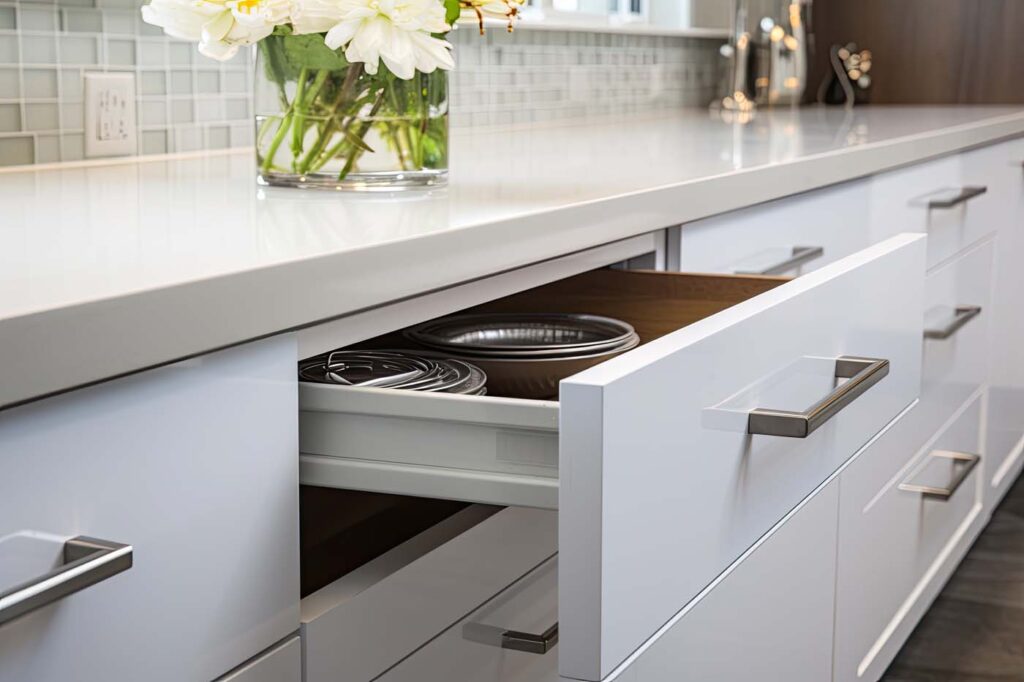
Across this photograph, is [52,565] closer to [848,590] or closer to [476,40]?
[848,590]

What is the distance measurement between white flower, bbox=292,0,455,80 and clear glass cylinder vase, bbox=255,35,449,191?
7 centimetres

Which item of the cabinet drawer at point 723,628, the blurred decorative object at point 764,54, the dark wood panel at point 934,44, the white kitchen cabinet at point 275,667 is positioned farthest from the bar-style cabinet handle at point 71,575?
the dark wood panel at point 934,44

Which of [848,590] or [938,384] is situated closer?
[848,590]

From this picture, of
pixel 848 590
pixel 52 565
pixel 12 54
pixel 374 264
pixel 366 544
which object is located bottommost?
pixel 848 590

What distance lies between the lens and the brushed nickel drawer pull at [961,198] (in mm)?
1899

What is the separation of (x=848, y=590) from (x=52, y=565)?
81 cm

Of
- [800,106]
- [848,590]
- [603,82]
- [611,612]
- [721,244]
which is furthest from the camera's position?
[800,106]

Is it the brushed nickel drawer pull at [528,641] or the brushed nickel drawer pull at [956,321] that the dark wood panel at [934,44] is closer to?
the brushed nickel drawer pull at [956,321]

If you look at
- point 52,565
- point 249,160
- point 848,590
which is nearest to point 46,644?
point 52,565

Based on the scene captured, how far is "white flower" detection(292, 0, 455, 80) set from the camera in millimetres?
915

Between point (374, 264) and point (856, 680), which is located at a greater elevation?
point (374, 264)

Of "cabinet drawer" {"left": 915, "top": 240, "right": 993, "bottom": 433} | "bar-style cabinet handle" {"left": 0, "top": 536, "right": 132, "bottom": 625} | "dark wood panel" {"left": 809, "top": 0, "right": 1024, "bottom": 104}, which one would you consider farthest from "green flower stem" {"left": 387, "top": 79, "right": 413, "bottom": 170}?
"dark wood panel" {"left": 809, "top": 0, "right": 1024, "bottom": 104}

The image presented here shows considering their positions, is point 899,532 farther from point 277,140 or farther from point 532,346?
point 277,140

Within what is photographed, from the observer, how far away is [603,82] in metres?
2.48
